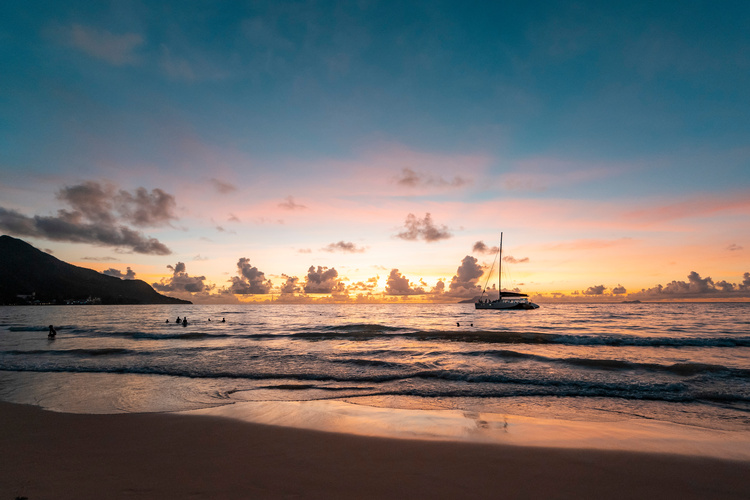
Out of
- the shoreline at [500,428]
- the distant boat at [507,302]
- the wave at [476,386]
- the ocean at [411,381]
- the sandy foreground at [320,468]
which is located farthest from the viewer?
the distant boat at [507,302]

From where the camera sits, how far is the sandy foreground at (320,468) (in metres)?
5.64

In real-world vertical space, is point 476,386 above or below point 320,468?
below

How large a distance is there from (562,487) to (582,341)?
3244 cm

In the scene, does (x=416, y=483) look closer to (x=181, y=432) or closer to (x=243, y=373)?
(x=181, y=432)

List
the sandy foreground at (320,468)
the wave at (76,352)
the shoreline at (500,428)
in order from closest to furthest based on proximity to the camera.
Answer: the sandy foreground at (320,468), the shoreline at (500,428), the wave at (76,352)

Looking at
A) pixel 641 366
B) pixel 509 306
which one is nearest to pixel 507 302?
pixel 509 306

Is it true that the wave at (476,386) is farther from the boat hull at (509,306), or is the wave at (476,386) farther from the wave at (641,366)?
the boat hull at (509,306)

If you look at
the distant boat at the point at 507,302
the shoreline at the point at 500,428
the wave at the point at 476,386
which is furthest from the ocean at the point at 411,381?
the distant boat at the point at 507,302

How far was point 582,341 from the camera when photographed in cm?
3291

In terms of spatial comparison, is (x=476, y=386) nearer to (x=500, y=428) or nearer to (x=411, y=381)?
(x=411, y=381)

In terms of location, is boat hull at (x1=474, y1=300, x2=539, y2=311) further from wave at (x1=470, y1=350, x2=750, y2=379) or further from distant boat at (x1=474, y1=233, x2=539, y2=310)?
wave at (x1=470, y1=350, x2=750, y2=379)

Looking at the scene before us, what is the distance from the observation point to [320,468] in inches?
257

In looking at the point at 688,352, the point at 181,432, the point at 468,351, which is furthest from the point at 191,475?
the point at 688,352

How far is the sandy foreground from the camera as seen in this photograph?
18.5ft
